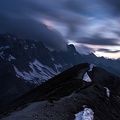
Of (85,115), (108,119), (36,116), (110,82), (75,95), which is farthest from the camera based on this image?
(110,82)

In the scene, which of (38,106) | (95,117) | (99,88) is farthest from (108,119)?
(99,88)

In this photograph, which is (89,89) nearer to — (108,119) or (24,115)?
(108,119)

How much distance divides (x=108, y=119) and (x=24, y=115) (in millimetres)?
15660

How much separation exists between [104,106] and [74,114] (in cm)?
1270

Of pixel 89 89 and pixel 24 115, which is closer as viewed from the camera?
pixel 24 115

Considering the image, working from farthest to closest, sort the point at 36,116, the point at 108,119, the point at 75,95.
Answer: the point at 75,95 < the point at 108,119 < the point at 36,116

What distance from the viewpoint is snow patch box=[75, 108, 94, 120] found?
42938 millimetres

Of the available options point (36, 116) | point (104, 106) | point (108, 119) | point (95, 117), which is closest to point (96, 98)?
point (104, 106)

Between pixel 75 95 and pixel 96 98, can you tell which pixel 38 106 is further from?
pixel 96 98

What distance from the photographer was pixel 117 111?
2287 inches

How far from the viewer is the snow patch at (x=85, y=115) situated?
141 ft

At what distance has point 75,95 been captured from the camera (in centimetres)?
5609

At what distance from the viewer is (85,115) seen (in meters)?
44.1

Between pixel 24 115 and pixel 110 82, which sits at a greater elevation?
pixel 24 115
